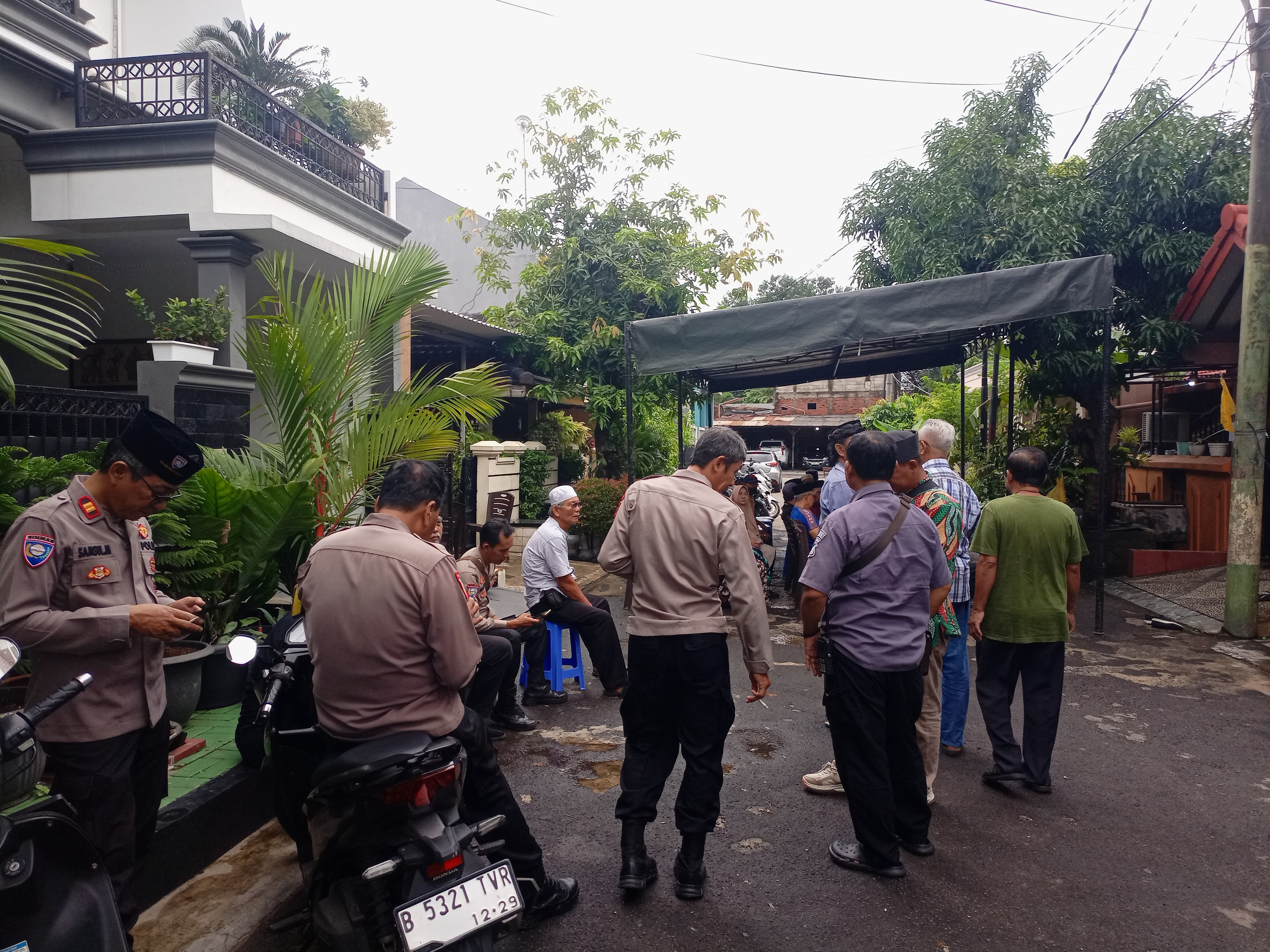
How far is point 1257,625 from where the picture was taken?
25.2ft

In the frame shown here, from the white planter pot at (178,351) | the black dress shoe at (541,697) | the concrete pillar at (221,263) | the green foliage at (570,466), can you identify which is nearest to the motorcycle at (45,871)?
the black dress shoe at (541,697)

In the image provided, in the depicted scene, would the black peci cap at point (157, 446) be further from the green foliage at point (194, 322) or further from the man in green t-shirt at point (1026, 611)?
the green foliage at point (194, 322)

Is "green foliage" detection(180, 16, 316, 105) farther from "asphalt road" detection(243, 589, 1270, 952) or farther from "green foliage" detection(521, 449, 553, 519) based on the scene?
"asphalt road" detection(243, 589, 1270, 952)

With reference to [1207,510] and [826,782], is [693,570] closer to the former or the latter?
Answer: [826,782]

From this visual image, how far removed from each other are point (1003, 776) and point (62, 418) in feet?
18.3

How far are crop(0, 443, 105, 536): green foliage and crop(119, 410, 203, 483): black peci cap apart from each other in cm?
105

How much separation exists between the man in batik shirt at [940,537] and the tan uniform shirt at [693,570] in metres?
1.05

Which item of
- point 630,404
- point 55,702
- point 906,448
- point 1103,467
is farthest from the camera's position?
point 630,404

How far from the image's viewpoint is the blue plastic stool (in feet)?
19.4

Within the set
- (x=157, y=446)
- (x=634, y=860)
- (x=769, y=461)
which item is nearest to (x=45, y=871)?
(x=157, y=446)

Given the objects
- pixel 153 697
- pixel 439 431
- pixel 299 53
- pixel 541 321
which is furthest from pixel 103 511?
pixel 299 53

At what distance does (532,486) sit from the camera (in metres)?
14.0

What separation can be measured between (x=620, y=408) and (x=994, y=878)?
12.0m

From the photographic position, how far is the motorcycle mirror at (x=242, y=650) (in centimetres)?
269
